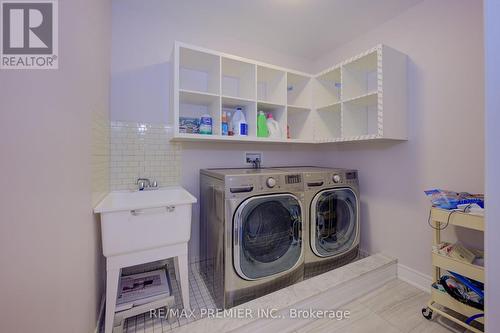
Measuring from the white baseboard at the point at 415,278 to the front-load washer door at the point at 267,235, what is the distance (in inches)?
40.2

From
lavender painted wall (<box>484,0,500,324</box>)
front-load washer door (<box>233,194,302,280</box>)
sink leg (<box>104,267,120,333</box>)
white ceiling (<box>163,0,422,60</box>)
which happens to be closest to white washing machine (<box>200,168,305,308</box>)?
front-load washer door (<box>233,194,302,280</box>)

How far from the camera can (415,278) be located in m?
1.71

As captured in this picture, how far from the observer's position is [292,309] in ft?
4.38

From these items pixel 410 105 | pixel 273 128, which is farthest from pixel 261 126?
pixel 410 105

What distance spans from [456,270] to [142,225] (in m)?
1.95

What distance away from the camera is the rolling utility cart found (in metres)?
1.15

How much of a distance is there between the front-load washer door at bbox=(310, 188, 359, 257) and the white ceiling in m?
1.59

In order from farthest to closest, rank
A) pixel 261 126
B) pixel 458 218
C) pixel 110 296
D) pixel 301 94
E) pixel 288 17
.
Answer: pixel 301 94 → pixel 261 126 → pixel 288 17 → pixel 458 218 → pixel 110 296

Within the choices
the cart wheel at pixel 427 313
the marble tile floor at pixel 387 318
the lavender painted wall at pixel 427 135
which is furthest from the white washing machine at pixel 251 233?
the lavender painted wall at pixel 427 135

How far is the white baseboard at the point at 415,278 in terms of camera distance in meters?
1.64

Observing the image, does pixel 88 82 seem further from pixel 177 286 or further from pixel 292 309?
pixel 292 309

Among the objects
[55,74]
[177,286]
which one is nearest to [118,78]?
[55,74]

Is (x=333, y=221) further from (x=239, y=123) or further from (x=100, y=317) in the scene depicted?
(x=100, y=317)

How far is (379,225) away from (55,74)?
102 inches
